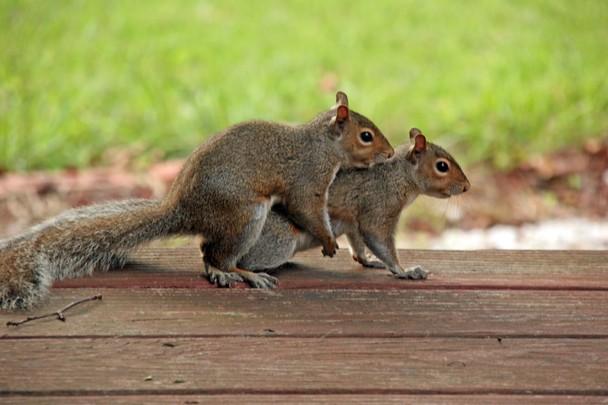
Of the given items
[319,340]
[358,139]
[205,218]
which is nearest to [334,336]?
[319,340]

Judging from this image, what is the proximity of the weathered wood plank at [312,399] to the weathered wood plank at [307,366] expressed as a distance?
22 millimetres

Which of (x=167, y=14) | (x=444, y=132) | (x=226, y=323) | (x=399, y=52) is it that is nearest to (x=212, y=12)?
(x=167, y=14)

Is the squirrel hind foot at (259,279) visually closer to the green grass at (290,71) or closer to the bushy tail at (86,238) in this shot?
the bushy tail at (86,238)

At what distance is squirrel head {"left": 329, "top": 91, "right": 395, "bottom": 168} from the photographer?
9.97 feet

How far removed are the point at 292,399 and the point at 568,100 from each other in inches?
178

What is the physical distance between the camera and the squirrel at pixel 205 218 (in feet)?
8.78

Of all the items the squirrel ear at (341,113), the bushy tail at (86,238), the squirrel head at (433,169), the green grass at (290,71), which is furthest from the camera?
the green grass at (290,71)

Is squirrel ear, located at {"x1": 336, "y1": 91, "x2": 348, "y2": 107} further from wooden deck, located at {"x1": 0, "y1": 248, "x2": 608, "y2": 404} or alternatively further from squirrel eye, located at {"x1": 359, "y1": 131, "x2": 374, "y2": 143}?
wooden deck, located at {"x1": 0, "y1": 248, "x2": 608, "y2": 404}

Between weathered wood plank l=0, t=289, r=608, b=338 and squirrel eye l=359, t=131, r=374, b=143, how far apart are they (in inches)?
21.1

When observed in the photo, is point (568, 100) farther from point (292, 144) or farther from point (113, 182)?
point (292, 144)

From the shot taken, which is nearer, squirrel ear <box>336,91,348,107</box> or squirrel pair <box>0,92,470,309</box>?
squirrel pair <box>0,92,470,309</box>

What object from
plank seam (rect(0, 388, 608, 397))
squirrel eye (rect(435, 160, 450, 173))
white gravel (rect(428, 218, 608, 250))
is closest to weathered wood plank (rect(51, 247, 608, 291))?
squirrel eye (rect(435, 160, 450, 173))

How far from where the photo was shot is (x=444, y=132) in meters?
5.87

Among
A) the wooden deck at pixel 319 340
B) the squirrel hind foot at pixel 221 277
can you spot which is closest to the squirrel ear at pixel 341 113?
the wooden deck at pixel 319 340
